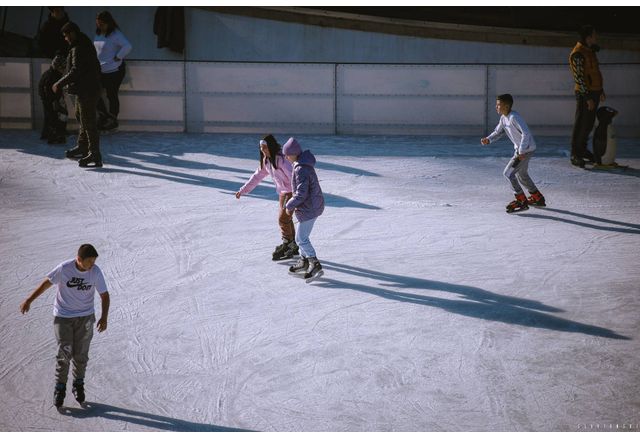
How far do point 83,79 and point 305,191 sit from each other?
6.14m

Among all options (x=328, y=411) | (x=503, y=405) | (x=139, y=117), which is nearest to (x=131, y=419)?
(x=328, y=411)

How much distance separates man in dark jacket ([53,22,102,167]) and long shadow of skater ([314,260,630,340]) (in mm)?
5965

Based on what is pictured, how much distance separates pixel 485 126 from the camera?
17.4 m

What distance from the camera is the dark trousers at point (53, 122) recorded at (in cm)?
1576

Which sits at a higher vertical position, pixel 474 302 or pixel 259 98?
pixel 259 98

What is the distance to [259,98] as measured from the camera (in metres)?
17.5

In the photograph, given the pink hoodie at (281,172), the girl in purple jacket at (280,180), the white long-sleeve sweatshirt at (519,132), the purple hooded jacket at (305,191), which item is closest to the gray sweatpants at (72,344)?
the purple hooded jacket at (305,191)

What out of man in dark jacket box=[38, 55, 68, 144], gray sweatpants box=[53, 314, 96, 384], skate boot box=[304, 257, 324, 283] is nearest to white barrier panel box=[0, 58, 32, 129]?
man in dark jacket box=[38, 55, 68, 144]

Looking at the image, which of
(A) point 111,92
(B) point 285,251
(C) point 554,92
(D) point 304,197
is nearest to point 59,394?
(D) point 304,197

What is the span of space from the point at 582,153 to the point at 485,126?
10.5ft

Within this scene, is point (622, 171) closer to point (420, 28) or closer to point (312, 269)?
point (312, 269)

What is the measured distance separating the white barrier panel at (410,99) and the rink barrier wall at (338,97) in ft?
0.06

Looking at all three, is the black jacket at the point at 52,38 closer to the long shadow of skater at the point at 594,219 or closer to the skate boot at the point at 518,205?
the skate boot at the point at 518,205

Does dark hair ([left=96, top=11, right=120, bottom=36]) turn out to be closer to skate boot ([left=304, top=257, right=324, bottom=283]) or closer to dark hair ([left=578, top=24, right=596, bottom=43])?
dark hair ([left=578, top=24, right=596, bottom=43])
